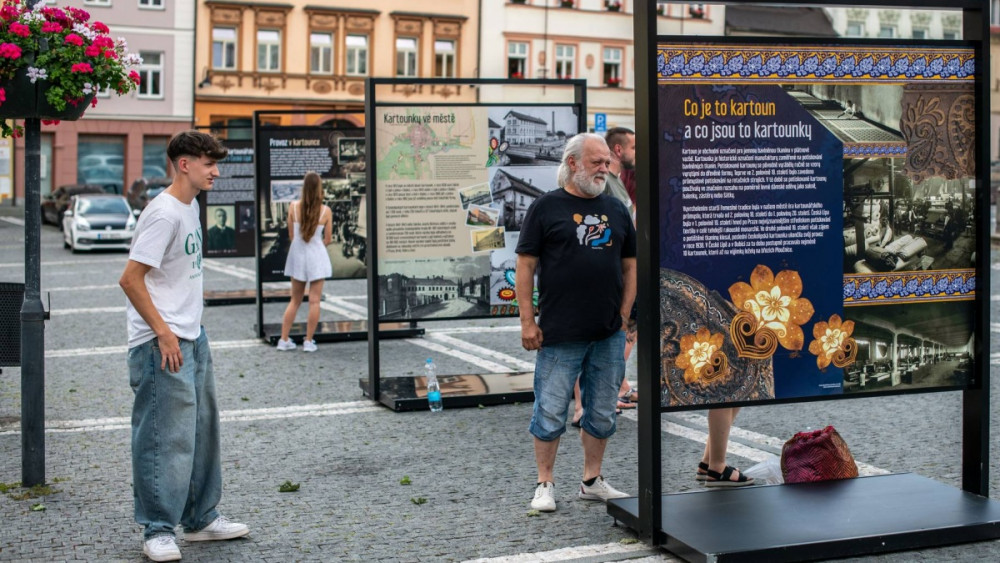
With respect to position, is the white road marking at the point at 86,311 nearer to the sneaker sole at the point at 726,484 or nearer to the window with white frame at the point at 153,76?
the sneaker sole at the point at 726,484

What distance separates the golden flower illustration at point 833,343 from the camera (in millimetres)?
5938

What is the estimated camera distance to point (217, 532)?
19.4 ft

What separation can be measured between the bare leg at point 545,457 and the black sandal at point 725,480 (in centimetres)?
100

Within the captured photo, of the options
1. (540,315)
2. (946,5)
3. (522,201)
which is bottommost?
(540,315)

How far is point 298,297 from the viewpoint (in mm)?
12953

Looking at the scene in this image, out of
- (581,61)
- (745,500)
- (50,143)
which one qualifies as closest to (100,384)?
(745,500)

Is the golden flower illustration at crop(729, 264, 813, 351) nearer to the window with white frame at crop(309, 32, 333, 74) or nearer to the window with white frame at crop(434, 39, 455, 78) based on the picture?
the window with white frame at crop(309, 32, 333, 74)

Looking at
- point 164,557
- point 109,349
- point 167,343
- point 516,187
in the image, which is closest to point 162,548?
point 164,557

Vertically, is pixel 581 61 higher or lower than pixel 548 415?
higher

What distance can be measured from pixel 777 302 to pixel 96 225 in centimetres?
2612

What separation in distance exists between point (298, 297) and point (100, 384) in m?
2.71

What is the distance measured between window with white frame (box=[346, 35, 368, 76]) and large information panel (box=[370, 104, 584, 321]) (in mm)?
44095

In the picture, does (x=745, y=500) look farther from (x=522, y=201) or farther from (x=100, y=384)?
(x=100, y=384)

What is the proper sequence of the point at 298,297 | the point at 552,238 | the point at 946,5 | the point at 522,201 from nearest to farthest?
the point at 946,5 → the point at 552,238 → the point at 522,201 → the point at 298,297
